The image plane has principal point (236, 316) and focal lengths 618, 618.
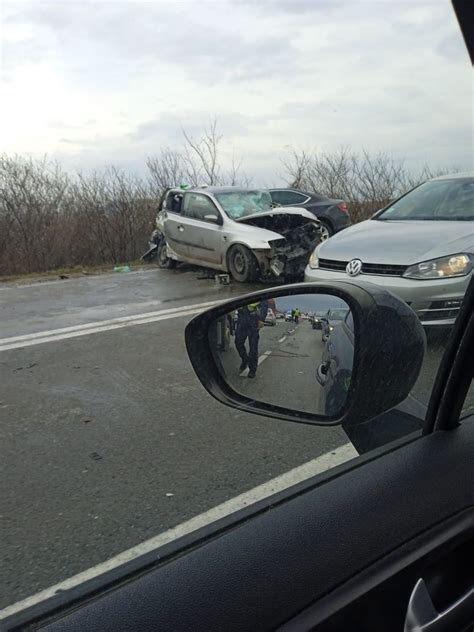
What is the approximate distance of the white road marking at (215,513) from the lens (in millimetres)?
1745

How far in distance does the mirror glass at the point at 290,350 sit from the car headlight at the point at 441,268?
0.61 metres

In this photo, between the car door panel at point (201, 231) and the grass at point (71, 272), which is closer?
the car door panel at point (201, 231)

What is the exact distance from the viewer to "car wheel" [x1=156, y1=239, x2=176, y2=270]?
41.8 feet

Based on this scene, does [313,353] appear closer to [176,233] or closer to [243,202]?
[243,202]

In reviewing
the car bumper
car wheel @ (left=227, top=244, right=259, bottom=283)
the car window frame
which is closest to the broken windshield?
the car window frame

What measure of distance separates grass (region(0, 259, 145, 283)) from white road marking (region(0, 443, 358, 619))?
1026 cm

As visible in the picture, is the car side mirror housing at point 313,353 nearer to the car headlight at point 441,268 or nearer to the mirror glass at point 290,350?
the mirror glass at point 290,350

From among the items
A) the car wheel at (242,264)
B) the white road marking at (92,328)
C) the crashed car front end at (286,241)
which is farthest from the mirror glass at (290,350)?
the car wheel at (242,264)

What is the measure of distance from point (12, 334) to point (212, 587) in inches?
248

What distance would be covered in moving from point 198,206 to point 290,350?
33.4ft

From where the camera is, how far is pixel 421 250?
270 centimetres

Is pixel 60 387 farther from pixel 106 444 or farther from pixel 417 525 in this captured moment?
pixel 417 525

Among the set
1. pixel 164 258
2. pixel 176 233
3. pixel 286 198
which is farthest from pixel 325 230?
pixel 164 258

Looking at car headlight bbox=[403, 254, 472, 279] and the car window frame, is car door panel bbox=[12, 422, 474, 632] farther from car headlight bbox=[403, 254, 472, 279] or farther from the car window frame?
the car window frame
